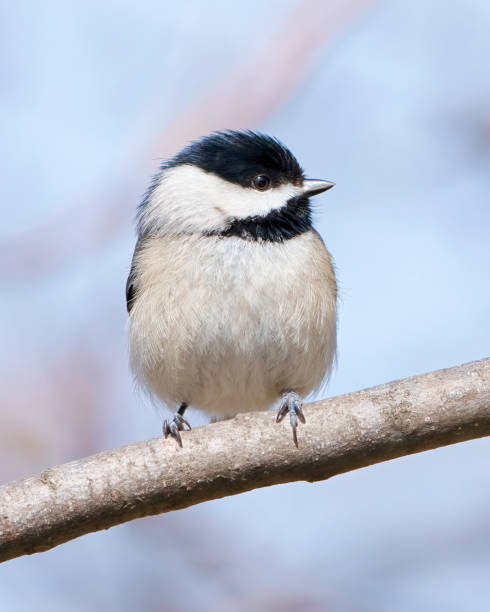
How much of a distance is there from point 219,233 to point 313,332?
0.57m

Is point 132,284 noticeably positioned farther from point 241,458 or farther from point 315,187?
point 241,458

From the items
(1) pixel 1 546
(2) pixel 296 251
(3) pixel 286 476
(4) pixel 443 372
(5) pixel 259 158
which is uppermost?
(5) pixel 259 158

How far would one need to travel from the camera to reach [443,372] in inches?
89.2

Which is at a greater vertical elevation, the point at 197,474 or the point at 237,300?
the point at 237,300

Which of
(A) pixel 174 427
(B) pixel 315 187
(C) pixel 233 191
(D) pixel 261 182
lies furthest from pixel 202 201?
(A) pixel 174 427

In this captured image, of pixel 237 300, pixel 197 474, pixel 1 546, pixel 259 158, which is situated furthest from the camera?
pixel 259 158

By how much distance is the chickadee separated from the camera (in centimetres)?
301

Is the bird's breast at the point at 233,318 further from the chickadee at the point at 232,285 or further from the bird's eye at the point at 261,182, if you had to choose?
the bird's eye at the point at 261,182

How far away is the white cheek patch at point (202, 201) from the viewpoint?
3.26 meters

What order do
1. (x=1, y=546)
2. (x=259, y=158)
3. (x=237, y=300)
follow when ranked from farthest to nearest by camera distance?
1. (x=259, y=158)
2. (x=237, y=300)
3. (x=1, y=546)

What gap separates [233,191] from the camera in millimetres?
3373

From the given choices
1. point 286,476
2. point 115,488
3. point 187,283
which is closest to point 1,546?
point 115,488

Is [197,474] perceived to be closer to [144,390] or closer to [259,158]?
[144,390]

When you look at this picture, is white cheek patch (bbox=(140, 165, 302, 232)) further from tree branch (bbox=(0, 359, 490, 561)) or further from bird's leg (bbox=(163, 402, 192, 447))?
tree branch (bbox=(0, 359, 490, 561))
